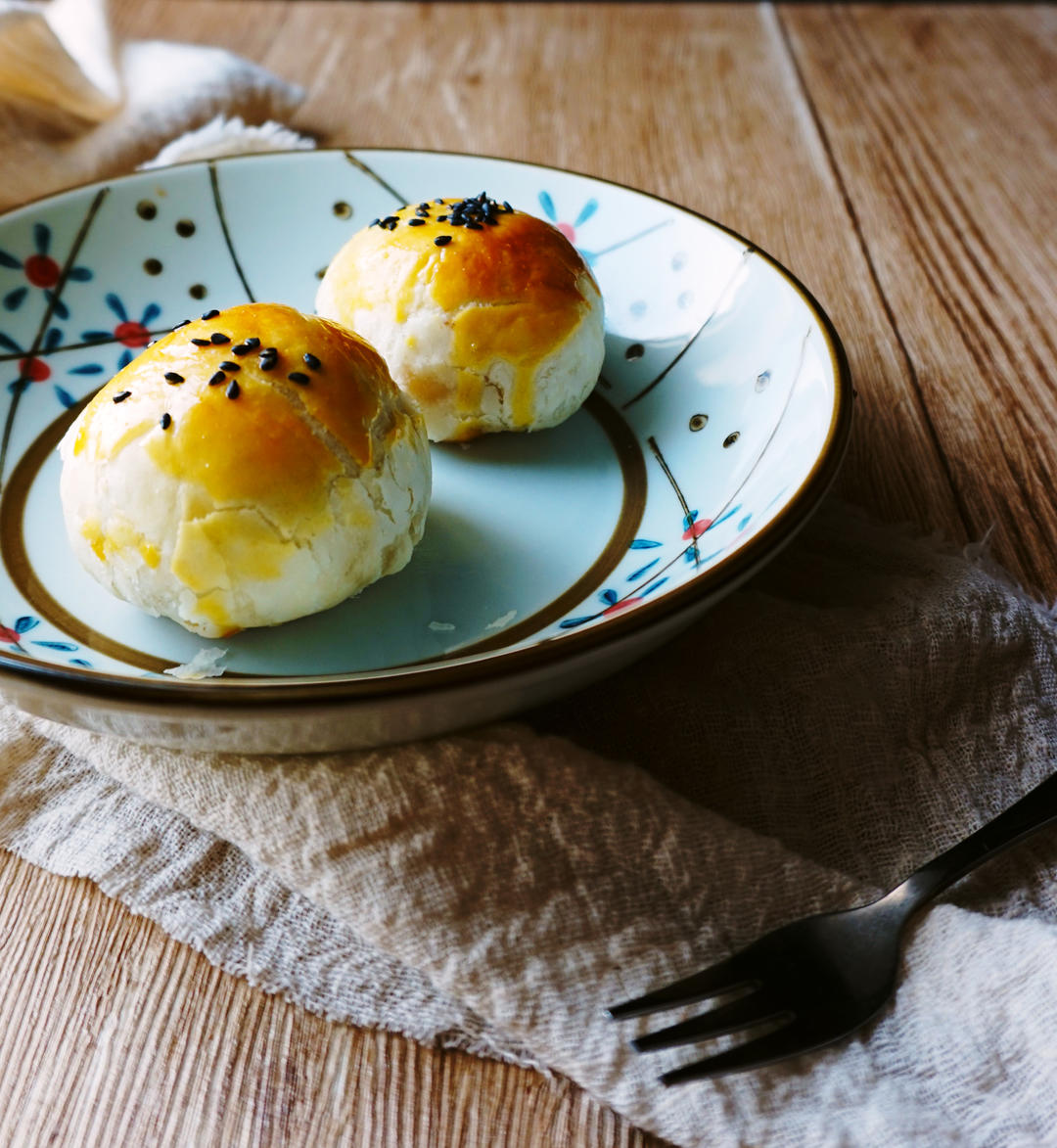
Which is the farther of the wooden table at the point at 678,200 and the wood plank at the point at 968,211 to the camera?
the wood plank at the point at 968,211

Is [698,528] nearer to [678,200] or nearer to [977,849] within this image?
[977,849]

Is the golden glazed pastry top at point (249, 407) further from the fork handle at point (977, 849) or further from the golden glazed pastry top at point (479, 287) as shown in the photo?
the fork handle at point (977, 849)

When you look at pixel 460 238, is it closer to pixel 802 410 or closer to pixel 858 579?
pixel 802 410

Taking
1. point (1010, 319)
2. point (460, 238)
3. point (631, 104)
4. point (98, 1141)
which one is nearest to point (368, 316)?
point (460, 238)

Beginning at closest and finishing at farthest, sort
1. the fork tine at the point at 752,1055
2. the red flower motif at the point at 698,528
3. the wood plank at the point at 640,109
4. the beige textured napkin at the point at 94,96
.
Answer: the fork tine at the point at 752,1055, the red flower motif at the point at 698,528, the wood plank at the point at 640,109, the beige textured napkin at the point at 94,96

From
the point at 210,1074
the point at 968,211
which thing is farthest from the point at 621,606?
the point at 968,211

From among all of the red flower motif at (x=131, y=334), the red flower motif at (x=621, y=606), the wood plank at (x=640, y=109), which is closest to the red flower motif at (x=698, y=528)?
the red flower motif at (x=621, y=606)
